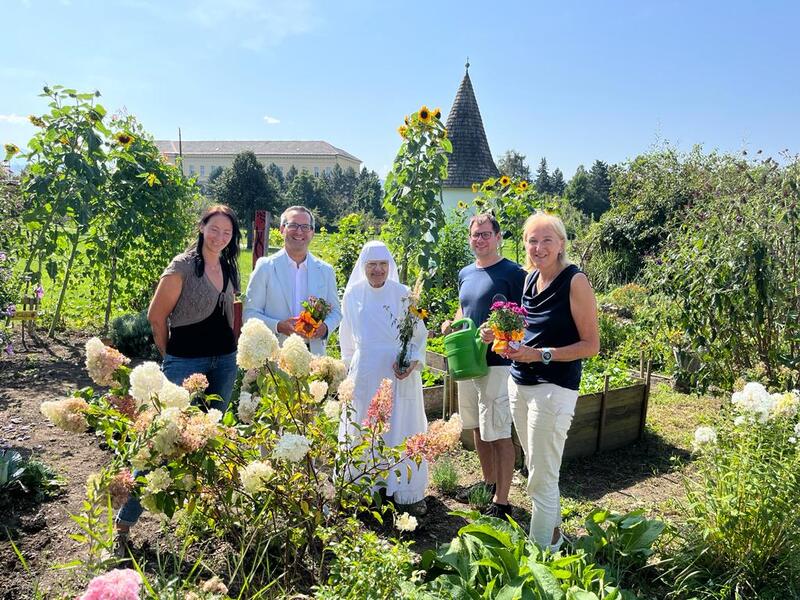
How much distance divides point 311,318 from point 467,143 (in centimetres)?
1443

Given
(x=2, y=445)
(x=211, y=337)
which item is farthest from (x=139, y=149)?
(x=211, y=337)

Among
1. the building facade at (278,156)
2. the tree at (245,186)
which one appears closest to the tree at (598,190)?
the tree at (245,186)

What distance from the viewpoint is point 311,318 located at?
2492 millimetres

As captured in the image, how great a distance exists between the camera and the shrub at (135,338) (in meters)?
6.52

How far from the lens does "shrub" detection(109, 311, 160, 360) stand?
257 inches

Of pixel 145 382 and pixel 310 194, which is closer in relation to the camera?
pixel 145 382

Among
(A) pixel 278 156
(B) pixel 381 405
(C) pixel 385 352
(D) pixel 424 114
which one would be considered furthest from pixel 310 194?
(B) pixel 381 405

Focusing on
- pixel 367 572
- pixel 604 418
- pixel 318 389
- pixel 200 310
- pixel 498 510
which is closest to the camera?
pixel 367 572

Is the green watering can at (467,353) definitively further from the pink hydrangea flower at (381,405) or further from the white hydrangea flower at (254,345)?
the white hydrangea flower at (254,345)

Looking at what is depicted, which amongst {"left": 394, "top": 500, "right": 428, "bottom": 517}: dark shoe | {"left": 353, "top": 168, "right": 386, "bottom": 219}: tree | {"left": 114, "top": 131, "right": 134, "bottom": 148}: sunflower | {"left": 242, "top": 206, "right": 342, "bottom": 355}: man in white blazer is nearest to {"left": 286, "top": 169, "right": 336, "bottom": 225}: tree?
{"left": 353, "top": 168, "right": 386, "bottom": 219}: tree

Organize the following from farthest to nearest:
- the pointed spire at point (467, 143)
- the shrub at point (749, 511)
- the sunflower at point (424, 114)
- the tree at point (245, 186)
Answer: the tree at point (245, 186), the pointed spire at point (467, 143), the sunflower at point (424, 114), the shrub at point (749, 511)

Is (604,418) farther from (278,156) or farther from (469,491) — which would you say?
(278,156)

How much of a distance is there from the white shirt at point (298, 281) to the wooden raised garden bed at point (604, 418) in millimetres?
1471

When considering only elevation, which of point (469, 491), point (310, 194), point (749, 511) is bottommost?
point (469, 491)
